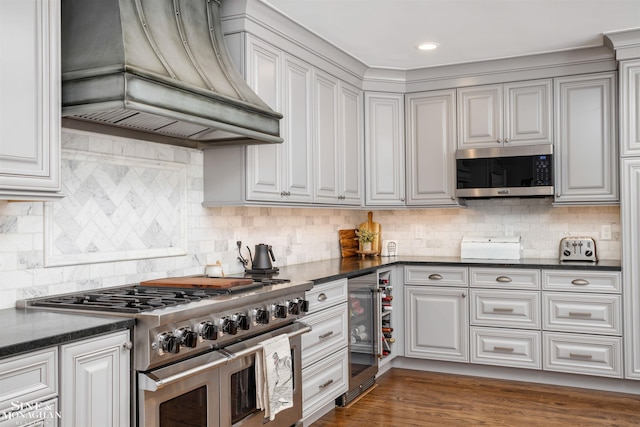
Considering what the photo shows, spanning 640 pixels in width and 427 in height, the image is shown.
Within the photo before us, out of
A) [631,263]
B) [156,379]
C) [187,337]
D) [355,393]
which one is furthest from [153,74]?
[631,263]

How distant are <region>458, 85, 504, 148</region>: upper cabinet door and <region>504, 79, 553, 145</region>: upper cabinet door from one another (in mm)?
69

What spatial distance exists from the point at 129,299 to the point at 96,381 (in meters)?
0.53

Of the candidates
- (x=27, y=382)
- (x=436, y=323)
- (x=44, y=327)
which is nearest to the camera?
(x=27, y=382)

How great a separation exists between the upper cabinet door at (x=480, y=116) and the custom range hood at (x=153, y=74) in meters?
2.20

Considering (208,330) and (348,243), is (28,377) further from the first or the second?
(348,243)

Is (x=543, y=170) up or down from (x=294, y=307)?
up

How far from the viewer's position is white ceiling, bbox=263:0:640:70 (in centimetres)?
345

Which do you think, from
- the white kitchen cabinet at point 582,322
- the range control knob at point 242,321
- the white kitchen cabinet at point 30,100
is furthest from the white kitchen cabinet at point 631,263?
the white kitchen cabinet at point 30,100

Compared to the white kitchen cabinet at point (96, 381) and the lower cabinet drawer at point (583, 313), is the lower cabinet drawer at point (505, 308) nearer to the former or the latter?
the lower cabinet drawer at point (583, 313)

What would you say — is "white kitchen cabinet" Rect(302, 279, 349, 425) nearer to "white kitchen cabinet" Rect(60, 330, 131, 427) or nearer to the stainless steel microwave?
"white kitchen cabinet" Rect(60, 330, 131, 427)

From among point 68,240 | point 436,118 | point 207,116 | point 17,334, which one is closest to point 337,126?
point 436,118

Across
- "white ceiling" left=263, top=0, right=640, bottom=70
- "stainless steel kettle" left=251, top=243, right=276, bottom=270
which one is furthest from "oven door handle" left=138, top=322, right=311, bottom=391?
"white ceiling" left=263, top=0, right=640, bottom=70

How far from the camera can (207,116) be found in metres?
2.61

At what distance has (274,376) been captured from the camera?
2805 millimetres
